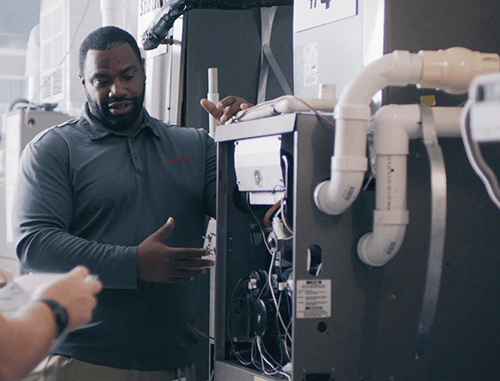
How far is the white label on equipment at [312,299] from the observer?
1269mm

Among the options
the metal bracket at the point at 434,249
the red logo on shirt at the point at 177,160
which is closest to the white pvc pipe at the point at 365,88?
the metal bracket at the point at 434,249

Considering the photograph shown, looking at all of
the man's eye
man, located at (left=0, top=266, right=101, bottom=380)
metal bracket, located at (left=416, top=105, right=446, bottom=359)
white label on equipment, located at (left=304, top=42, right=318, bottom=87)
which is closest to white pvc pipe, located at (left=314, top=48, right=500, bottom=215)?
metal bracket, located at (left=416, top=105, right=446, bottom=359)

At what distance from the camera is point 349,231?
1.31 metres

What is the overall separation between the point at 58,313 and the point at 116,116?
3.20ft

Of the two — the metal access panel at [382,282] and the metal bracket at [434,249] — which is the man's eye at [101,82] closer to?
the metal access panel at [382,282]

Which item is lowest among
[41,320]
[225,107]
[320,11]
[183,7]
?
[41,320]

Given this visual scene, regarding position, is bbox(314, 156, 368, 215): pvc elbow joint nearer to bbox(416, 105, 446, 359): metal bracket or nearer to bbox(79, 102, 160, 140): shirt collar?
bbox(416, 105, 446, 359): metal bracket

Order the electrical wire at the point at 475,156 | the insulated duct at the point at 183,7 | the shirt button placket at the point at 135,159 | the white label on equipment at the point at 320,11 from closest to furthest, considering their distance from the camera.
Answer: the electrical wire at the point at 475,156 → the white label on equipment at the point at 320,11 → the shirt button placket at the point at 135,159 → the insulated duct at the point at 183,7

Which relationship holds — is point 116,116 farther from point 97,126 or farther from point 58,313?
point 58,313

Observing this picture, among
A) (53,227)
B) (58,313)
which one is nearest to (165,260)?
(53,227)

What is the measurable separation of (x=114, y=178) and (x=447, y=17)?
3.45ft

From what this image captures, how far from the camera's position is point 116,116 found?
1.97 metres

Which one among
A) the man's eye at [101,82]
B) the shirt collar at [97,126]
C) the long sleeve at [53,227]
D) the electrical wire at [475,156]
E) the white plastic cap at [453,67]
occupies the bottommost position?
the long sleeve at [53,227]

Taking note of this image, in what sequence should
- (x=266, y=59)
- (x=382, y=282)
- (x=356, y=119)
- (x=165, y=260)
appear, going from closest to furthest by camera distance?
(x=356, y=119) → (x=382, y=282) → (x=165, y=260) → (x=266, y=59)
